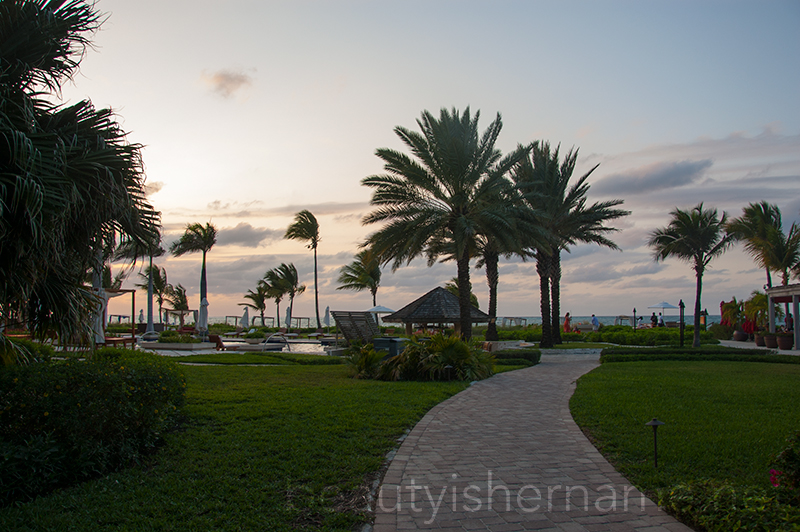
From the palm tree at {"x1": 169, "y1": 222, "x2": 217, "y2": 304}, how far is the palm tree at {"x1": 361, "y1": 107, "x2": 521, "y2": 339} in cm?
2190

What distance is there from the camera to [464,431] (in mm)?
6406

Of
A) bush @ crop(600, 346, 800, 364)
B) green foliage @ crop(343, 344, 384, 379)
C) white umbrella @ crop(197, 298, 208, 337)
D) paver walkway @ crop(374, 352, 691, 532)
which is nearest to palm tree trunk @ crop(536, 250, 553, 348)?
bush @ crop(600, 346, 800, 364)

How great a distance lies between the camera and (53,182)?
15.6 feet

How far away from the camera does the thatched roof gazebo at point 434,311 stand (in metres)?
20.2

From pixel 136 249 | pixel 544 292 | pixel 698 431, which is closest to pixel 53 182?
pixel 136 249

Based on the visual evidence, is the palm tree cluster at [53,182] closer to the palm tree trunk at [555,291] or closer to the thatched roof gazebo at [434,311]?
the thatched roof gazebo at [434,311]

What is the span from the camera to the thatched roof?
2022 cm

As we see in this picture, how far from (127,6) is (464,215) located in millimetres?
10916

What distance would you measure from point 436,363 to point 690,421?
557cm

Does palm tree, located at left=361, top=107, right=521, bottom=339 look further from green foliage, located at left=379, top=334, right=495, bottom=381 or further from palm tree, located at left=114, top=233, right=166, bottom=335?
palm tree, located at left=114, top=233, right=166, bottom=335

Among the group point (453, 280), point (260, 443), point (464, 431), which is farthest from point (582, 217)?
point (453, 280)

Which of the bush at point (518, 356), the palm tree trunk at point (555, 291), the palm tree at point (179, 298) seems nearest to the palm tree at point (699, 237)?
the palm tree trunk at point (555, 291)

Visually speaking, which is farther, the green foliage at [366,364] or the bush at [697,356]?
the bush at [697,356]

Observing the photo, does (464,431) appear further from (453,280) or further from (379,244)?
(453,280)
